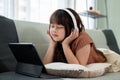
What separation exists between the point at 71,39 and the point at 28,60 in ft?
1.02

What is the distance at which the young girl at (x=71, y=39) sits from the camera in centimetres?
113

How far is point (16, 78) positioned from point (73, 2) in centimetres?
199

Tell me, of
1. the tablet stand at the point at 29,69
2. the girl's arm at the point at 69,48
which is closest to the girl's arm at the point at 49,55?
the girl's arm at the point at 69,48

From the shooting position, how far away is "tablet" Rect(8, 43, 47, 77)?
2.90 ft

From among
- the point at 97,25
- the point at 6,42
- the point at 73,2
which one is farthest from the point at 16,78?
the point at 97,25

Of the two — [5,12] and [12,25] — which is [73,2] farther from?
[12,25]

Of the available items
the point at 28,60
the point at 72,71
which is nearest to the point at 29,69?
the point at 28,60

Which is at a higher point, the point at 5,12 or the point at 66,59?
the point at 5,12

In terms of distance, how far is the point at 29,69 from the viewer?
0.96 meters

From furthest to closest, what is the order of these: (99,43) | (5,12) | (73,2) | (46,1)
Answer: (73,2) < (46,1) < (5,12) < (99,43)

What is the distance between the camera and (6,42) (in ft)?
3.64

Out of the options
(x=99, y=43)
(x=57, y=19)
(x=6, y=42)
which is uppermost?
(x=57, y=19)

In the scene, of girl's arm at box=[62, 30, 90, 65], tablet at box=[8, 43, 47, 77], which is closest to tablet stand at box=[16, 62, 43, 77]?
tablet at box=[8, 43, 47, 77]

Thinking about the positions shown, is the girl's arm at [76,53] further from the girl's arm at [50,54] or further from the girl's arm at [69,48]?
the girl's arm at [50,54]
